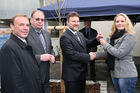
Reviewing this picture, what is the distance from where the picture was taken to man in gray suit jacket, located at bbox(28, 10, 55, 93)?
106 inches

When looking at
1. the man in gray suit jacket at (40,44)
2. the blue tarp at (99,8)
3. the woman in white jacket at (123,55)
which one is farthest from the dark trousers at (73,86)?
the blue tarp at (99,8)

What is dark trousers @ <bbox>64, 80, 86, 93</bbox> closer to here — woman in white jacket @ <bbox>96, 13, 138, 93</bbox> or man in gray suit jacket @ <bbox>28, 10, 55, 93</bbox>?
man in gray suit jacket @ <bbox>28, 10, 55, 93</bbox>

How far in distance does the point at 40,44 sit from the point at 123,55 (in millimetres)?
1301

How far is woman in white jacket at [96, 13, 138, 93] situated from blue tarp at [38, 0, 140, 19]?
1.54m

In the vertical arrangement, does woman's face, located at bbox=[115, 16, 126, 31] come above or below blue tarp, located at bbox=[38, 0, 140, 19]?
below

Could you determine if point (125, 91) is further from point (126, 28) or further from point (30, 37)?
point (30, 37)

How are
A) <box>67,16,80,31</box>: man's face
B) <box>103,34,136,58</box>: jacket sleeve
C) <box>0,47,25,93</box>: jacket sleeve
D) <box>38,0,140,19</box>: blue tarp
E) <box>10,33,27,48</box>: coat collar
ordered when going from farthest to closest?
<box>38,0,140,19</box>: blue tarp, <box>67,16,80,31</box>: man's face, <box>103,34,136,58</box>: jacket sleeve, <box>10,33,27,48</box>: coat collar, <box>0,47,25,93</box>: jacket sleeve

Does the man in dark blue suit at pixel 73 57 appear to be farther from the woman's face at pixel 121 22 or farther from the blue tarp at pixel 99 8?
the blue tarp at pixel 99 8

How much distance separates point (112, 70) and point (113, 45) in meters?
0.41

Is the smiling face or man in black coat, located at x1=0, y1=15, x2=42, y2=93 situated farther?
the smiling face

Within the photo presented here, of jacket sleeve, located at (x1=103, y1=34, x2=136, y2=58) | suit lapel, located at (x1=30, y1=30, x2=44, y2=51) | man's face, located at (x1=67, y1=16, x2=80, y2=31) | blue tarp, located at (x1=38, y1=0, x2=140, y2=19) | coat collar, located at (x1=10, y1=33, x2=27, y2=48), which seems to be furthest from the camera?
blue tarp, located at (x1=38, y1=0, x2=140, y2=19)

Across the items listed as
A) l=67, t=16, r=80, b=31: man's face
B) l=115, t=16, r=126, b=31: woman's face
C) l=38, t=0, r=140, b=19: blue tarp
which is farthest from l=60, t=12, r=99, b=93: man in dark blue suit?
l=38, t=0, r=140, b=19: blue tarp

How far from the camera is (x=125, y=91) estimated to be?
2775mm

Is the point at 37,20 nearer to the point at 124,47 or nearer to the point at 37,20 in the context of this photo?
the point at 37,20
